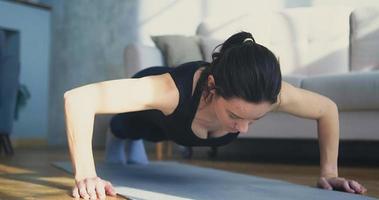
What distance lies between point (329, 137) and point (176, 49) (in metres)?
1.49

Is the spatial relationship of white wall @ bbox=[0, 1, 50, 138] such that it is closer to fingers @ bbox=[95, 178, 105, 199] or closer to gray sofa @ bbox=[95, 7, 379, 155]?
gray sofa @ bbox=[95, 7, 379, 155]

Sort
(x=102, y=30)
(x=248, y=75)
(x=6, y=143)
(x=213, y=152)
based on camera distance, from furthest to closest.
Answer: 1. (x=102, y=30)
2. (x=6, y=143)
3. (x=213, y=152)
4. (x=248, y=75)

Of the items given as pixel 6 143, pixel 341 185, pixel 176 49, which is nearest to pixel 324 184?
pixel 341 185

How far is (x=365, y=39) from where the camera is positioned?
2.97 metres

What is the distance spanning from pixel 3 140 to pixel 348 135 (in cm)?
204

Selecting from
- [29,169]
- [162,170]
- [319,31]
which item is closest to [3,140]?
[29,169]

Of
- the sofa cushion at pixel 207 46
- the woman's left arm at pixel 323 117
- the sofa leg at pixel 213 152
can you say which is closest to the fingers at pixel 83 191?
the woman's left arm at pixel 323 117

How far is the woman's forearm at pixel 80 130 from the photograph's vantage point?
120 centimetres

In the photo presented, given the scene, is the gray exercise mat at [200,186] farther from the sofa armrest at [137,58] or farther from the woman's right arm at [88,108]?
the sofa armrest at [137,58]

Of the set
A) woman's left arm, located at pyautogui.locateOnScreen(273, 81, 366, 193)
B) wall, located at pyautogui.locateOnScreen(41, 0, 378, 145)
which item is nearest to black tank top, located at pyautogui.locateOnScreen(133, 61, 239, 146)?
woman's left arm, located at pyautogui.locateOnScreen(273, 81, 366, 193)

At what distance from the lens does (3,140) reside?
10.9 ft

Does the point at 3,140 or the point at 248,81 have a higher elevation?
the point at 248,81

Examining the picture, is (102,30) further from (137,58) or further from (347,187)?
(347,187)

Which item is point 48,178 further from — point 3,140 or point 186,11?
point 186,11
